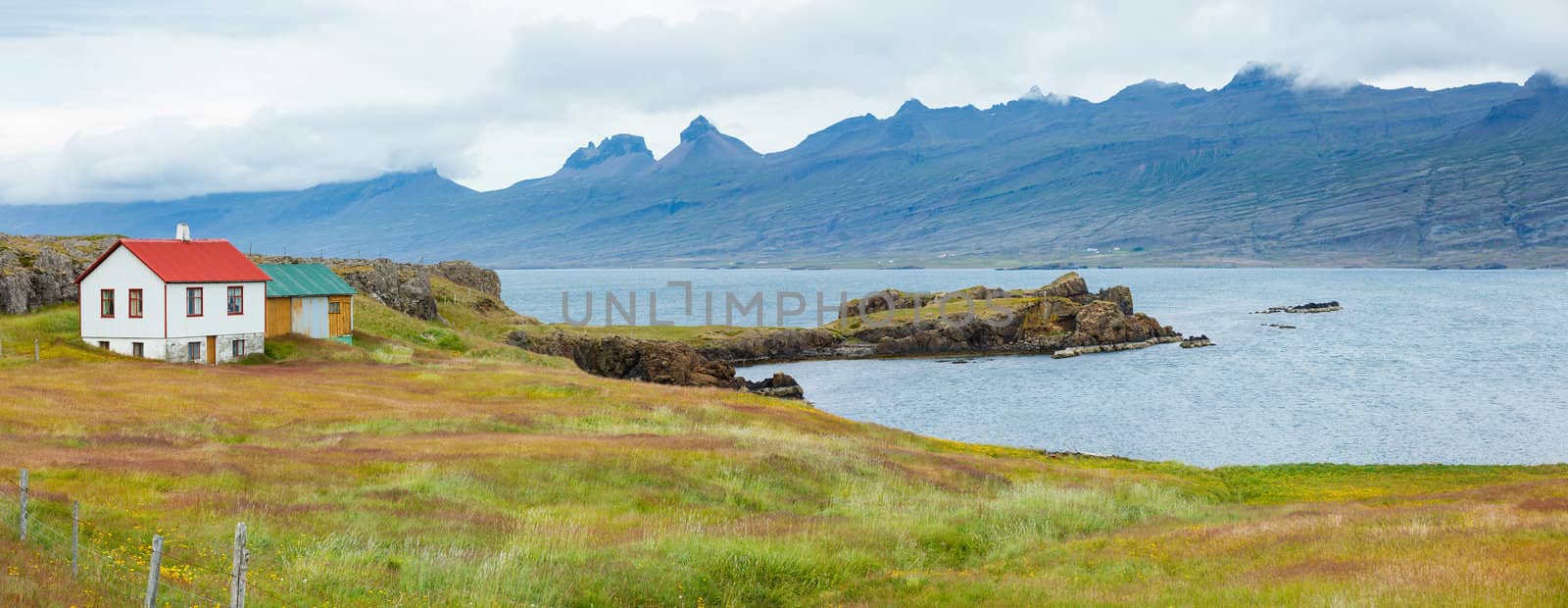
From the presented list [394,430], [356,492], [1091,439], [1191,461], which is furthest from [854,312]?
[356,492]

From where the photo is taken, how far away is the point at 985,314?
132125 mm

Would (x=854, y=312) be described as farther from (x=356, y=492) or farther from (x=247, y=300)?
(x=356, y=492)

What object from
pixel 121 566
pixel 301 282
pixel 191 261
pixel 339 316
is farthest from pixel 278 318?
pixel 121 566

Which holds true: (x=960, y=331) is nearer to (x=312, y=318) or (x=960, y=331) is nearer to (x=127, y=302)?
(x=312, y=318)

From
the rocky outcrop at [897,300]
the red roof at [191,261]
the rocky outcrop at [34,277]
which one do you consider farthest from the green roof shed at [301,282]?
the rocky outcrop at [897,300]

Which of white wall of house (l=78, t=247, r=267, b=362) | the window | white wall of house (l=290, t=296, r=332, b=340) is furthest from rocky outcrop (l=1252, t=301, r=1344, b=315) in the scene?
the window

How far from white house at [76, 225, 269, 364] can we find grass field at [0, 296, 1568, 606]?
11502 mm

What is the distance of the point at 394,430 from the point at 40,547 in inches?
815

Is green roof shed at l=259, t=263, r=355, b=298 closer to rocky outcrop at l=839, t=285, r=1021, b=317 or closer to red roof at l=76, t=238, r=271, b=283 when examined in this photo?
red roof at l=76, t=238, r=271, b=283

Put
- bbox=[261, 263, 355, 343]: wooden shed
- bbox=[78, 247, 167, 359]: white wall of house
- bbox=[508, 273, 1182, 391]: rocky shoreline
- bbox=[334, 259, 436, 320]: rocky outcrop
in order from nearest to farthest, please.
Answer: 1. bbox=[78, 247, 167, 359]: white wall of house
2. bbox=[261, 263, 355, 343]: wooden shed
3. bbox=[334, 259, 436, 320]: rocky outcrop
4. bbox=[508, 273, 1182, 391]: rocky shoreline

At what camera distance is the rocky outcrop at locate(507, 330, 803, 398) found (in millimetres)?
91000

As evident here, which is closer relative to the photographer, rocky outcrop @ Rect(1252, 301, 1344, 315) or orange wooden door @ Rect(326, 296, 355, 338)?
orange wooden door @ Rect(326, 296, 355, 338)

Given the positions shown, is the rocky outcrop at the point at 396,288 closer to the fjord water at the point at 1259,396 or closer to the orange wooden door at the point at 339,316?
the orange wooden door at the point at 339,316

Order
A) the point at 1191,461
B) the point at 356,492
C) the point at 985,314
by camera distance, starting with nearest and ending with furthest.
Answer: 1. the point at 356,492
2. the point at 1191,461
3. the point at 985,314
